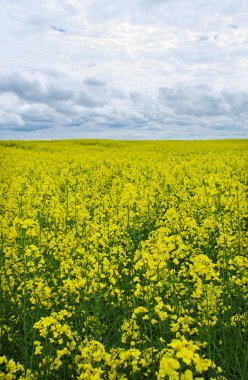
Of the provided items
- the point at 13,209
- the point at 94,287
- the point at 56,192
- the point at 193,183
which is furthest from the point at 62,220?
the point at 193,183

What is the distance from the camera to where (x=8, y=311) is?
183 inches

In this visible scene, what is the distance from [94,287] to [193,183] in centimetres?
870

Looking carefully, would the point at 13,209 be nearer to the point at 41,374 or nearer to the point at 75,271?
the point at 75,271

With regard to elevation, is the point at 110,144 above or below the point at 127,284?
above

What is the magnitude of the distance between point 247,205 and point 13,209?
5.30 metres

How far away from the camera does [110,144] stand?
38938mm

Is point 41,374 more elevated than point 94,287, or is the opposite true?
point 94,287

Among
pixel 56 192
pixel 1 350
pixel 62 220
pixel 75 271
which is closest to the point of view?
pixel 1 350

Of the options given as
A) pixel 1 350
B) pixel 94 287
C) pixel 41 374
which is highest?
pixel 94 287

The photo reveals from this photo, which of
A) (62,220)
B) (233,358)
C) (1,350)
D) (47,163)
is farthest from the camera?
(47,163)

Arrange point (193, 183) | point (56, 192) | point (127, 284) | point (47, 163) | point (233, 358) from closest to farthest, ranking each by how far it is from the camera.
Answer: point (233, 358) → point (127, 284) → point (56, 192) → point (193, 183) → point (47, 163)

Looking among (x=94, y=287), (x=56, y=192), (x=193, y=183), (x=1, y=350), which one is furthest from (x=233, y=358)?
(x=193, y=183)

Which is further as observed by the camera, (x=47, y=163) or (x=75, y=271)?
(x=47, y=163)

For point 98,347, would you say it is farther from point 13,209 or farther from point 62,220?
point 13,209
